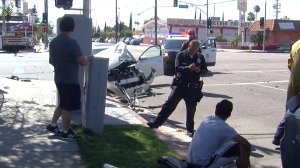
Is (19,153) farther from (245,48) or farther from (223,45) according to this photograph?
(223,45)

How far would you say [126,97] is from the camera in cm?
1268

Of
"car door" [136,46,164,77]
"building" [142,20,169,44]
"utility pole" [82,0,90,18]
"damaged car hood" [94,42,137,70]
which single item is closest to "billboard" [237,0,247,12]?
"building" [142,20,169,44]

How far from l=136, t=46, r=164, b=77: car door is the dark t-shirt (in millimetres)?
7901

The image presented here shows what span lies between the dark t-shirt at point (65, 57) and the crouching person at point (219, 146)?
3.05 metres

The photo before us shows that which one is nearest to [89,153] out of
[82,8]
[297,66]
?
[297,66]

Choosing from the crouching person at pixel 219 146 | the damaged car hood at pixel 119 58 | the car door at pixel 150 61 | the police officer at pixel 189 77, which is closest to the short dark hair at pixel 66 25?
the police officer at pixel 189 77

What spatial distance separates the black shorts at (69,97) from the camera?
25.0 feet

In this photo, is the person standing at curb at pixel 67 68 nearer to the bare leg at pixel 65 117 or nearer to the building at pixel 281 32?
the bare leg at pixel 65 117

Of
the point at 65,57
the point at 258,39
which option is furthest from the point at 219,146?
the point at 258,39

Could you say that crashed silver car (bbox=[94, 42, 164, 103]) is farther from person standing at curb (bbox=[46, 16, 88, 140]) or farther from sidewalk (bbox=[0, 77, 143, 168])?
person standing at curb (bbox=[46, 16, 88, 140])

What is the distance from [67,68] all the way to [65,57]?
17 centimetres

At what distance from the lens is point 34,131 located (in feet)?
27.2

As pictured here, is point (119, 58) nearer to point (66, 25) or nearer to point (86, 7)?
point (86, 7)

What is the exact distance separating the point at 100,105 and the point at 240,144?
12.0 feet
